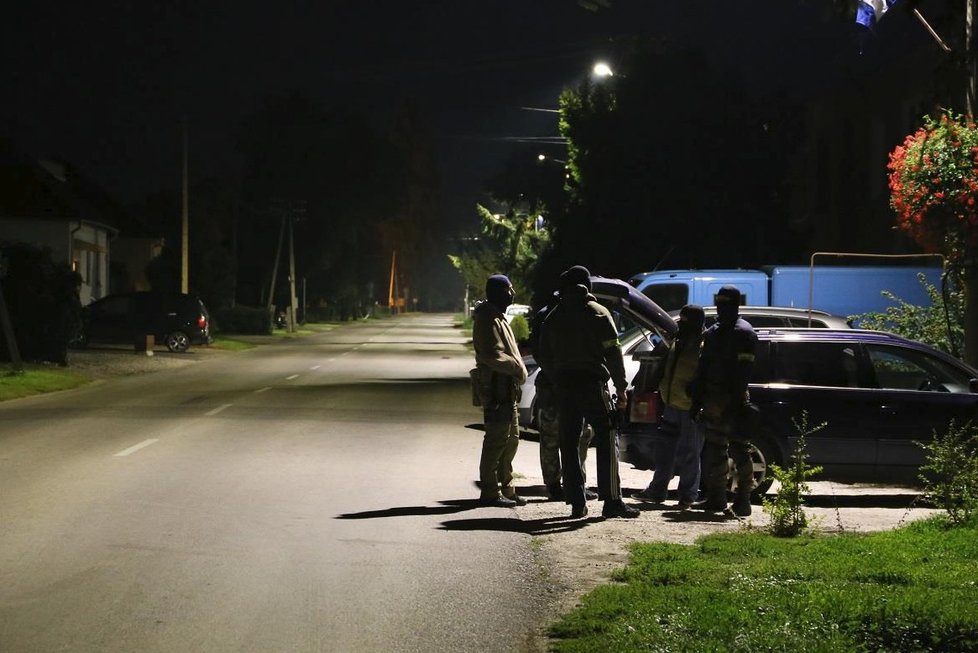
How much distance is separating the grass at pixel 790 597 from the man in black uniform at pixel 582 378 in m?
1.42

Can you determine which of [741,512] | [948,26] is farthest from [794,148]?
[948,26]

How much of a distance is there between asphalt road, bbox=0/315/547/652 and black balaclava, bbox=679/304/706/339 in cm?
220

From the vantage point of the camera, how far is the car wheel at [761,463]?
41.0 feet

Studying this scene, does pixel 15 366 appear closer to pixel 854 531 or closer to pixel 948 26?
pixel 854 531

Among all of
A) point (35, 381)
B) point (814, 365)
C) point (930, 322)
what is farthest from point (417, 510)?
point (35, 381)

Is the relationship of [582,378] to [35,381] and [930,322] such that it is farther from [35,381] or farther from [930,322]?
[35,381]

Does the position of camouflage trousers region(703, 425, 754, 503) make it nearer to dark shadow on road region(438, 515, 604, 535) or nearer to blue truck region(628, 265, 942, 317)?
dark shadow on road region(438, 515, 604, 535)

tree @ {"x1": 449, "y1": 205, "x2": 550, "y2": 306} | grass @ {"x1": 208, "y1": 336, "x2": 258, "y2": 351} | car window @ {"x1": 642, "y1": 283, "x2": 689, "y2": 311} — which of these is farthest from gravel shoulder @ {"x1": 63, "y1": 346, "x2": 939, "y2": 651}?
tree @ {"x1": 449, "y1": 205, "x2": 550, "y2": 306}

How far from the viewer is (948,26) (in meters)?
7.59

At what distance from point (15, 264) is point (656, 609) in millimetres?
27260

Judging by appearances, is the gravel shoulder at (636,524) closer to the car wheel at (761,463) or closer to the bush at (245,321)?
the car wheel at (761,463)

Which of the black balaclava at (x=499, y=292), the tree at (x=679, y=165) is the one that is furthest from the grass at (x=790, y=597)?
the tree at (x=679, y=165)

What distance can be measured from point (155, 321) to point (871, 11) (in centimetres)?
3510

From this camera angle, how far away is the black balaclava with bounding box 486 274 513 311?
38.7ft
